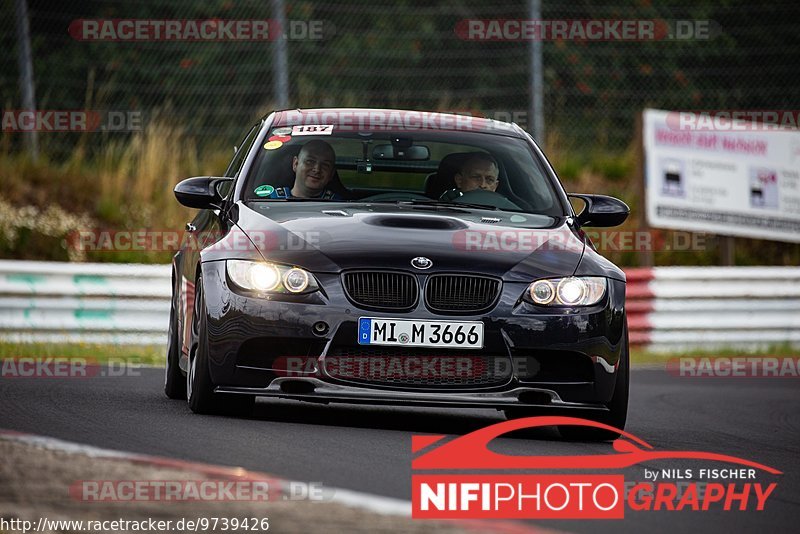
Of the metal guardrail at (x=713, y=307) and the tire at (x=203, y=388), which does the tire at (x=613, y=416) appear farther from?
the metal guardrail at (x=713, y=307)

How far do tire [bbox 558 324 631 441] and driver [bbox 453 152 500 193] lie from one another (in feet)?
4.60

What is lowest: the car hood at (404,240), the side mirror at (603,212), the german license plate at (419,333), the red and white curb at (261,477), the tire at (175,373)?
the red and white curb at (261,477)

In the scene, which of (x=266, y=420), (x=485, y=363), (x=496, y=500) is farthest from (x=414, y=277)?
(x=496, y=500)

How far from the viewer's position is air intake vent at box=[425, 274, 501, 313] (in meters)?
7.12

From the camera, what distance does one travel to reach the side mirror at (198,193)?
27.0ft

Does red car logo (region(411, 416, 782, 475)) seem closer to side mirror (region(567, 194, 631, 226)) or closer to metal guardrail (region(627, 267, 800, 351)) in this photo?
side mirror (region(567, 194, 631, 226))

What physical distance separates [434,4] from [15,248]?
27.7ft

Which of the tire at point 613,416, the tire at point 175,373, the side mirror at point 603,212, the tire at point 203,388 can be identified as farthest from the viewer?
the tire at point 175,373

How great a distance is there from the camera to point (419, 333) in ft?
23.0

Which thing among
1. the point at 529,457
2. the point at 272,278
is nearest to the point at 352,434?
the point at 272,278

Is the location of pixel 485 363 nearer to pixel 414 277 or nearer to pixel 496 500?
pixel 414 277

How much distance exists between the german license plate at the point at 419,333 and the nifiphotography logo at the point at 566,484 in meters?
0.41

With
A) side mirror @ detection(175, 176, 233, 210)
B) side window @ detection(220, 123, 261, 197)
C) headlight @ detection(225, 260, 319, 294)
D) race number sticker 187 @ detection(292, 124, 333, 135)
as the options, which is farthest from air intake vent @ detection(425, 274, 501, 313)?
side window @ detection(220, 123, 261, 197)

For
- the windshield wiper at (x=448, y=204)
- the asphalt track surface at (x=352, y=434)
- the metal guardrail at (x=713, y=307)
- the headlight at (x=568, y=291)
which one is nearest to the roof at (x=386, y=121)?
the windshield wiper at (x=448, y=204)
